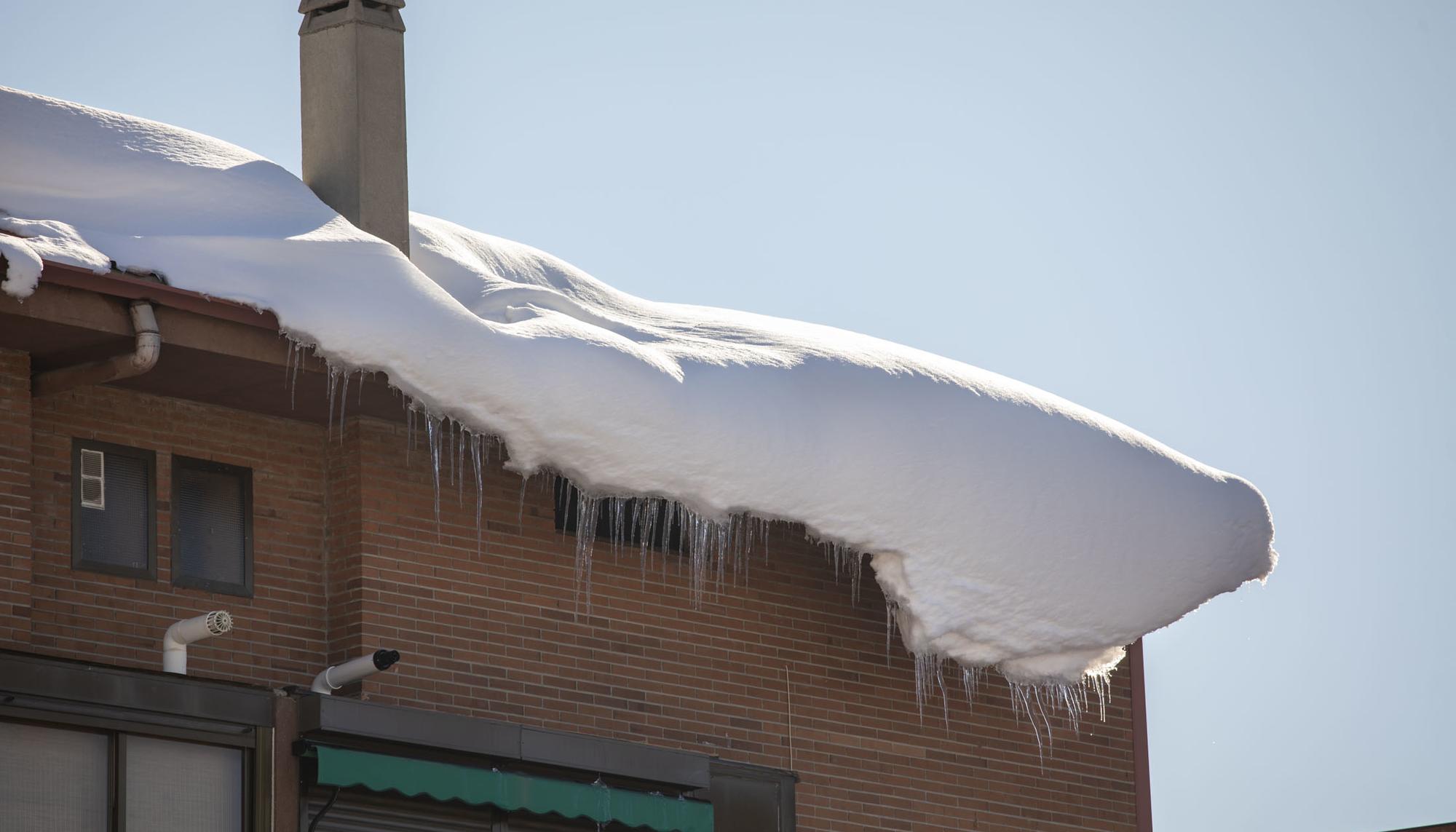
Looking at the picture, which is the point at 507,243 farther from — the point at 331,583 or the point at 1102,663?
the point at 1102,663

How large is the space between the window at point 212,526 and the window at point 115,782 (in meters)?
1.46

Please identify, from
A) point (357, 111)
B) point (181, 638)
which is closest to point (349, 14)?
point (357, 111)

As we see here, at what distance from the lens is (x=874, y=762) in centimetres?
1338

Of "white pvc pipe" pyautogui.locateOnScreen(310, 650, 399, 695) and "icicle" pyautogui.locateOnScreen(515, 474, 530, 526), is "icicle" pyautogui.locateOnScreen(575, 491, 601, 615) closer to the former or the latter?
"icicle" pyautogui.locateOnScreen(515, 474, 530, 526)

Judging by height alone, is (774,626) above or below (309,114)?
below

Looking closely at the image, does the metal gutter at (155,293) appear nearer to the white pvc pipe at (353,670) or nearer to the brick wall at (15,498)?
the brick wall at (15,498)

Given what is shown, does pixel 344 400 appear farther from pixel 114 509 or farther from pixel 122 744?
pixel 122 744

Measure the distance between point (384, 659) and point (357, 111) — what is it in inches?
138

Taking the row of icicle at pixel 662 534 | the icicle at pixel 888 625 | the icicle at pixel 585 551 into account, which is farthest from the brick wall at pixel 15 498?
the icicle at pixel 888 625

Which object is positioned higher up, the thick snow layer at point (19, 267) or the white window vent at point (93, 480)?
the thick snow layer at point (19, 267)

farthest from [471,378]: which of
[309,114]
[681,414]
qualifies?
[309,114]

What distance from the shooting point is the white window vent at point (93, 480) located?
34.8ft

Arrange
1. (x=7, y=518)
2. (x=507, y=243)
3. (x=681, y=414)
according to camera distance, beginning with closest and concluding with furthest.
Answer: (x=7, y=518) < (x=681, y=414) < (x=507, y=243)

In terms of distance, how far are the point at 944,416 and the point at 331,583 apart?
11.9ft
